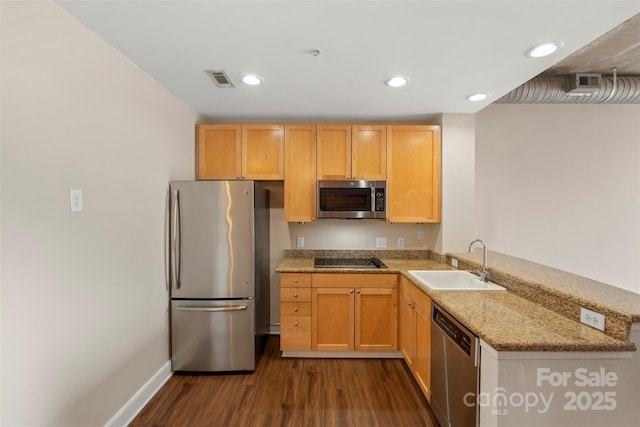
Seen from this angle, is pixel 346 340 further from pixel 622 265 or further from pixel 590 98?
pixel 622 265

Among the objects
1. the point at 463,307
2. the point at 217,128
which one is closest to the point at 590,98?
the point at 463,307

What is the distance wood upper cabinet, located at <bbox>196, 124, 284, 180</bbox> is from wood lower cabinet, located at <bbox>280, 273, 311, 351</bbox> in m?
1.14

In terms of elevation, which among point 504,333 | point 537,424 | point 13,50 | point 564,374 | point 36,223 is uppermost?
point 13,50

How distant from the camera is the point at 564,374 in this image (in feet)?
4.20

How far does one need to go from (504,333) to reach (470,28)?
161 centimetres

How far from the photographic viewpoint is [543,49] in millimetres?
1725

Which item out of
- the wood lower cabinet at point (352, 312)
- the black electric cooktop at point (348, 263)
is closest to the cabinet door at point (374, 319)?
the wood lower cabinet at point (352, 312)

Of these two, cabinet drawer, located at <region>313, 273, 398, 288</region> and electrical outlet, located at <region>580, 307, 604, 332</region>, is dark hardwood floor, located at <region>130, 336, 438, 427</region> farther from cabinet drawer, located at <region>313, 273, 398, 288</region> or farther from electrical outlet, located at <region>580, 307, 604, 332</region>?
electrical outlet, located at <region>580, 307, 604, 332</region>

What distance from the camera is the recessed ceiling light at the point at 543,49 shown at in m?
1.67

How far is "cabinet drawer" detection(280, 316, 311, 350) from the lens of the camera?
9.13 feet

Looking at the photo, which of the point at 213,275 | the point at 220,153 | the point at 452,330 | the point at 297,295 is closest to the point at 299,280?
the point at 297,295

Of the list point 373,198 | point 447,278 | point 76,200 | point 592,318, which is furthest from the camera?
point 373,198

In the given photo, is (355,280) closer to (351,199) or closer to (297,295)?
(297,295)

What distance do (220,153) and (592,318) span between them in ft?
10.5
